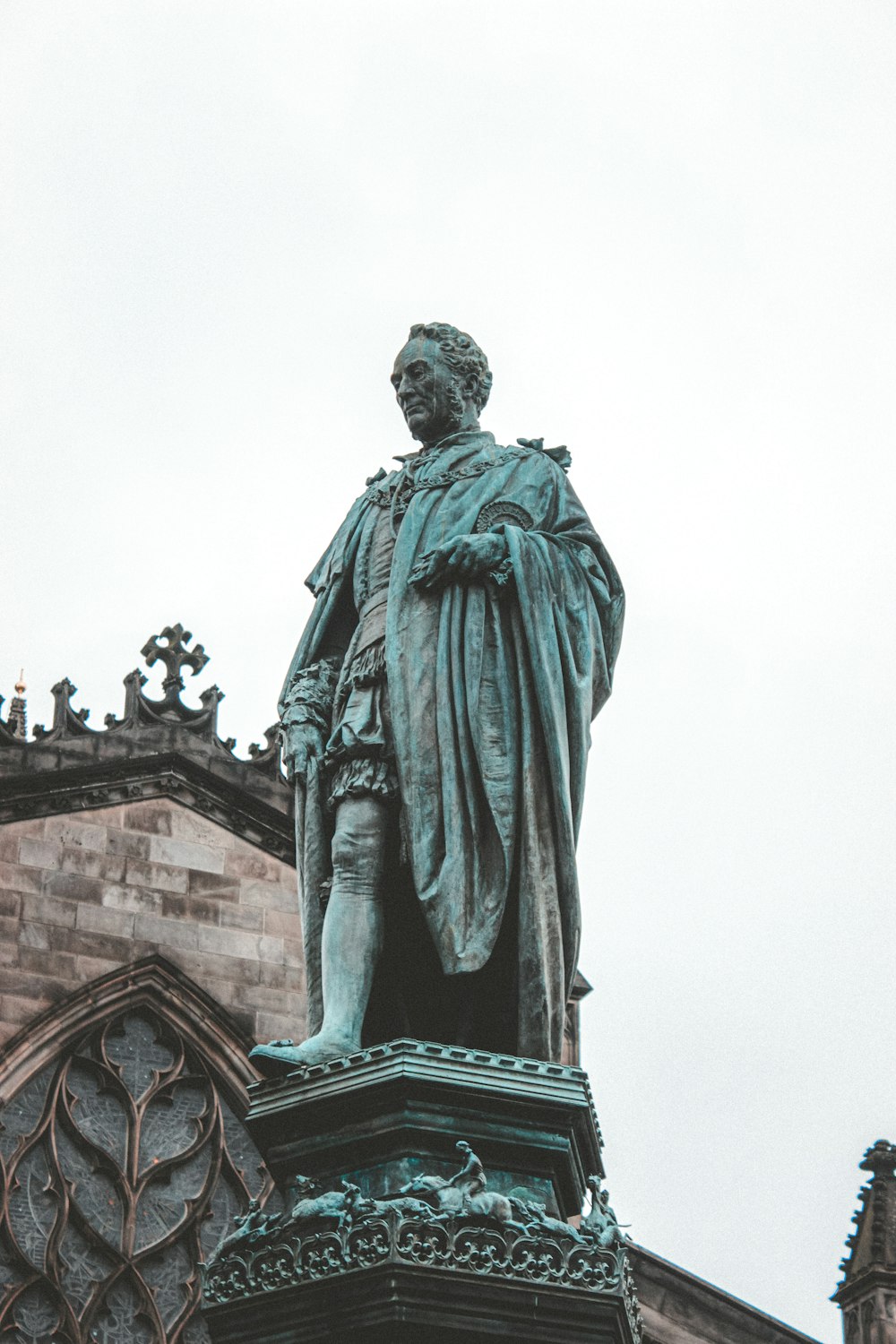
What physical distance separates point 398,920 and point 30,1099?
1115 cm

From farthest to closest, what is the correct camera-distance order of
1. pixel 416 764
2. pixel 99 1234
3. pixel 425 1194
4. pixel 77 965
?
pixel 77 965 → pixel 99 1234 → pixel 416 764 → pixel 425 1194

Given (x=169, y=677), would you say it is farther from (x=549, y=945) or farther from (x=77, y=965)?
(x=549, y=945)

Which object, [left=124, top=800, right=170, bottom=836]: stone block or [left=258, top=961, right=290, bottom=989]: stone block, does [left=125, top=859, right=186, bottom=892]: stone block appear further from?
[left=258, top=961, right=290, bottom=989]: stone block

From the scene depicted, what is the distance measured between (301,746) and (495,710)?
1.66 ft

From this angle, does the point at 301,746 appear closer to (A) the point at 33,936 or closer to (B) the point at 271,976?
(A) the point at 33,936

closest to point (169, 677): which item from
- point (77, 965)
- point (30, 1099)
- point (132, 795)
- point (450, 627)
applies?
point (132, 795)

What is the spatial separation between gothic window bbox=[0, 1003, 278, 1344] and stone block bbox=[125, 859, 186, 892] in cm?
111

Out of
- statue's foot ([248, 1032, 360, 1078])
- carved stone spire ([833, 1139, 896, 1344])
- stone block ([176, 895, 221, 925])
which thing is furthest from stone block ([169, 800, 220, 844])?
statue's foot ([248, 1032, 360, 1078])

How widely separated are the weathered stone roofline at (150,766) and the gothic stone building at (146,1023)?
2cm

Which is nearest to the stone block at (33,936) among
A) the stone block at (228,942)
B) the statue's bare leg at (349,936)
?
the stone block at (228,942)

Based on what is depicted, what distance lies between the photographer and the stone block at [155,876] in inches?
685

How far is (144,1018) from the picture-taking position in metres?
16.7

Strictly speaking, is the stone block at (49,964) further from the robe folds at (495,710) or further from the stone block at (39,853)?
the robe folds at (495,710)

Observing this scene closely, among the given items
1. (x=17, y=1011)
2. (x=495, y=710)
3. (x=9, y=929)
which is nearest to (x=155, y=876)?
(x=9, y=929)
